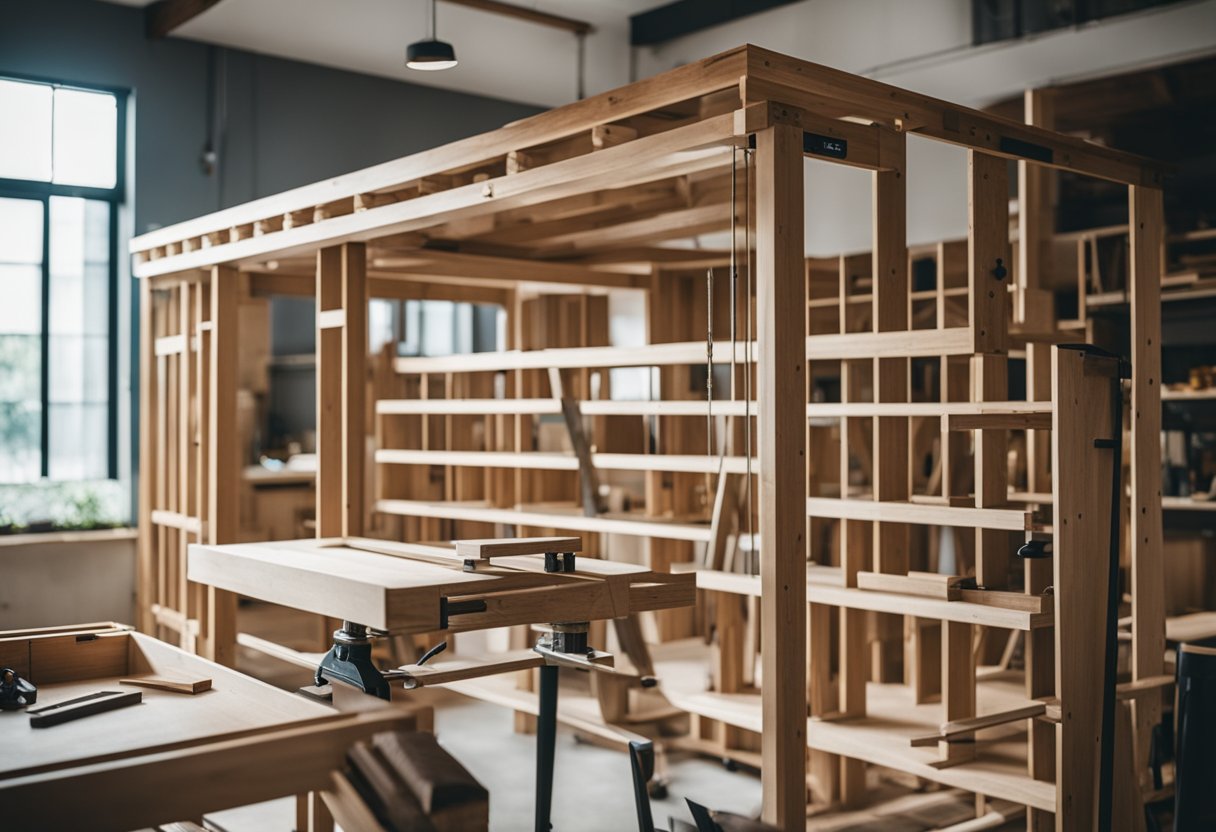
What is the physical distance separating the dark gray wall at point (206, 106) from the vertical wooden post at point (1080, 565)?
7.01 metres

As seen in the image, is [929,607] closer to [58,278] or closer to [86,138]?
[58,278]

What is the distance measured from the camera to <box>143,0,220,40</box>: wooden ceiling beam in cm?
820

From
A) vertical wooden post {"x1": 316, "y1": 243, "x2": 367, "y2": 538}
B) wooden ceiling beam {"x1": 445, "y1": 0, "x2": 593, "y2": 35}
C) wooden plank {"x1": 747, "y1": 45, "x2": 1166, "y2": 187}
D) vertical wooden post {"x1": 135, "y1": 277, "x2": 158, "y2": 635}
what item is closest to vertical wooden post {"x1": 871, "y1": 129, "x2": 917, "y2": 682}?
wooden plank {"x1": 747, "y1": 45, "x2": 1166, "y2": 187}

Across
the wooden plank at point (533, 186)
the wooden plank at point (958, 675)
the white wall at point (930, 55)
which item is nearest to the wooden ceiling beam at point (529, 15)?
the white wall at point (930, 55)

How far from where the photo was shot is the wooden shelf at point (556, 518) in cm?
537

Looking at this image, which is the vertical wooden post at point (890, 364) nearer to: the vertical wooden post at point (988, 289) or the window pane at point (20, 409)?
the vertical wooden post at point (988, 289)

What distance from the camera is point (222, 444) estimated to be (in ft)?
20.3

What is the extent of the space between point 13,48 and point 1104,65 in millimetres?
7200

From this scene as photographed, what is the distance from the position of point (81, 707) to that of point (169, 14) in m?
6.65

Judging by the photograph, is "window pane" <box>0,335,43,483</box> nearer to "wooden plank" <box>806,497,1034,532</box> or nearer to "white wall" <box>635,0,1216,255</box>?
"white wall" <box>635,0,1216,255</box>

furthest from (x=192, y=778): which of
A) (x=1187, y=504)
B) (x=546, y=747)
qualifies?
(x=1187, y=504)

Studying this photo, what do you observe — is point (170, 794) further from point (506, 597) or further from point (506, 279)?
point (506, 279)

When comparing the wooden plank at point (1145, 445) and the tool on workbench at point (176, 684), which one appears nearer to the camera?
the tool on workbench at point (176, 684)

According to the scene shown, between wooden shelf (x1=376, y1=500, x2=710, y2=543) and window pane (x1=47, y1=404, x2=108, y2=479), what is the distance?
2862 mm
